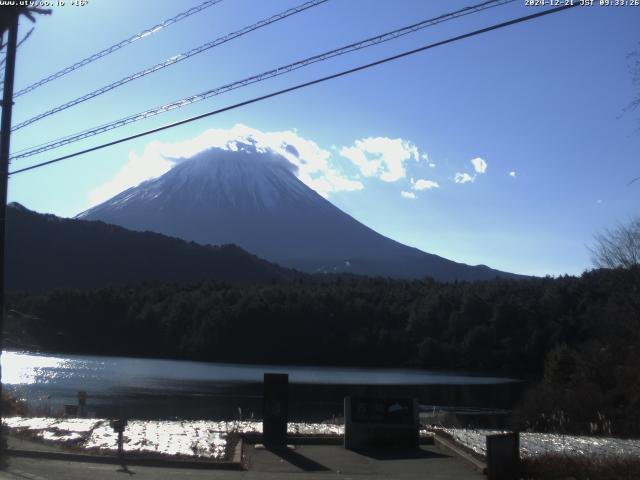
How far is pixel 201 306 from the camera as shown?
93250mm

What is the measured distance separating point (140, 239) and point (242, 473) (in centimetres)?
12553

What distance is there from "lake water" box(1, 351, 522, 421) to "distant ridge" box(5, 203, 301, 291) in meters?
42.4

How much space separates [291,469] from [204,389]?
3641 cm

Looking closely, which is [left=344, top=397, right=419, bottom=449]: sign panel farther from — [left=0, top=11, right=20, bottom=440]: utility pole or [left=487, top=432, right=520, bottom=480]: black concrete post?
[left=0, top=11, right=20, bottom=440]: utility pole

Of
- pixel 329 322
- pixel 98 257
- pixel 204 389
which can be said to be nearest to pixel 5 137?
pixel 204 389

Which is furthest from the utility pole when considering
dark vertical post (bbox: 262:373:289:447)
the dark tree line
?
the dark tree line

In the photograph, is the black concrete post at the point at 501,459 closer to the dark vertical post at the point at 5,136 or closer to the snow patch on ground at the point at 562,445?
the snow patch on ground at the point at 562,445

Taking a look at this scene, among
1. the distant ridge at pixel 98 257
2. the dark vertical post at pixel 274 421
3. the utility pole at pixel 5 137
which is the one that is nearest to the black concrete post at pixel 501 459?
the dark vertical post at pixel 274 421

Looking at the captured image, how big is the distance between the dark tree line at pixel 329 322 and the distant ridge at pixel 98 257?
1928 cm

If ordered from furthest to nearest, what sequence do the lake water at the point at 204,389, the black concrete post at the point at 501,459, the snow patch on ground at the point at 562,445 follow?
1. the lake water at the point at 204,389
2. the snow patch on ground at the point at 562,445
3. the black concrete post at the point at 501,459

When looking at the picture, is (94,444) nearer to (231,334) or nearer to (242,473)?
(242,473)

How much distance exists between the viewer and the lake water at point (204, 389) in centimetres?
3519

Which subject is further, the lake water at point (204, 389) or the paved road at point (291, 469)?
the lake water at point (204, 389)

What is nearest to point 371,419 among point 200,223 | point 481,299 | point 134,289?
point 481,299
